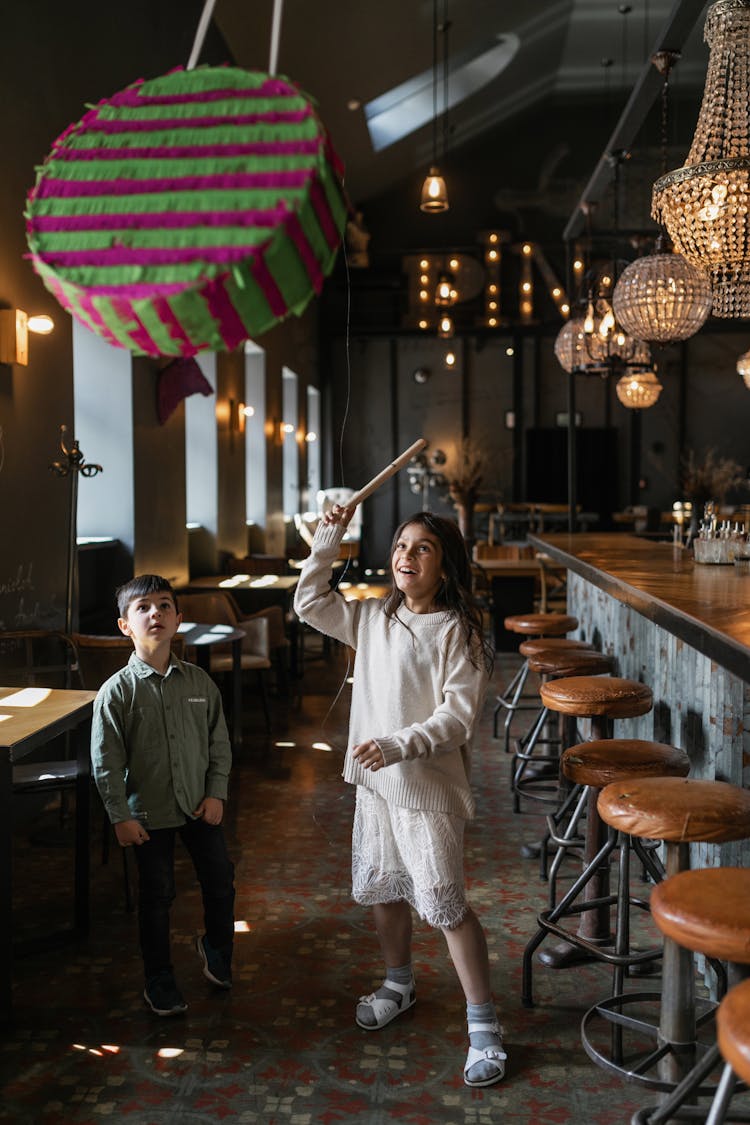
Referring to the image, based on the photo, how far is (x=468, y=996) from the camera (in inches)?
95.0

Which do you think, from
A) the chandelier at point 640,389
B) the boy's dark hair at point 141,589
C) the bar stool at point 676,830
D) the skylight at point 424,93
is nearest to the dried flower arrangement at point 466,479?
the skylight at point 424,93

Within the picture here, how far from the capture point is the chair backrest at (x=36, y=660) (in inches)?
161

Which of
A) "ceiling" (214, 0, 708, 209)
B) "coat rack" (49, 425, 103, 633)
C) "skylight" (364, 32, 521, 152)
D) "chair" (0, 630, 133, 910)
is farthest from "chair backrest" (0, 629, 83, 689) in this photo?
"skylight" (364, 32, 521, 152)

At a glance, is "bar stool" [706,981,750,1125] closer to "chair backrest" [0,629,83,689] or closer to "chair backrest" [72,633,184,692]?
"chair backrest" [72,633,184,692]

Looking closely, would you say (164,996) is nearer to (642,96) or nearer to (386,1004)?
(386,1004)

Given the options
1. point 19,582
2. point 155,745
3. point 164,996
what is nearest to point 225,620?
point 19,582

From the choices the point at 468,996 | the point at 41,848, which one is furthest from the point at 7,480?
the point at 468,996

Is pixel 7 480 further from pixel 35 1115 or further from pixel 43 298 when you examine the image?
pixel 35 1115

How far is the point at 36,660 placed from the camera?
4.48m

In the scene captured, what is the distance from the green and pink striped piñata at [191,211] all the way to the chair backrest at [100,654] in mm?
3041

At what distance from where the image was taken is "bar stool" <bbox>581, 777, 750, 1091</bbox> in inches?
79.0

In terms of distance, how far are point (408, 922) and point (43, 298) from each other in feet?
11.0

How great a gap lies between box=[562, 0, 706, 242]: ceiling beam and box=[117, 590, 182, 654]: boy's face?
112 inches

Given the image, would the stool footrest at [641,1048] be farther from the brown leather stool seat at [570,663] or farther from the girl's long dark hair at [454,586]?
the brown leather stool seat at [570,663]
